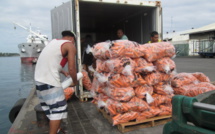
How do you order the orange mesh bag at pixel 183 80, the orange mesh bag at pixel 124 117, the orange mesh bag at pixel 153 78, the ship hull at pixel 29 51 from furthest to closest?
the ship hull at pixel 29 51, the orange mesh bag at pixel 183 80, the orange mesh bag at pixel 153 78, the orange mesh bag at pixel 124 117

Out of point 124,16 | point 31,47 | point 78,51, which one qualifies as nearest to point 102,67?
point 78,51

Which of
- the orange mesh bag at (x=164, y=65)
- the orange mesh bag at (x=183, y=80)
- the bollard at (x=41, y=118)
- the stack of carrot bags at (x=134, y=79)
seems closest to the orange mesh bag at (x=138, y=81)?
the stack of carrot bags at (x=134, y=79)

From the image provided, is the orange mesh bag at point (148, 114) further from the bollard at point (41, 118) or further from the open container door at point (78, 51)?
the open container door at point (78, 51)

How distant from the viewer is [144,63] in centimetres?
354

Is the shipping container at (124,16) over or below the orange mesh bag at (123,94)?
over

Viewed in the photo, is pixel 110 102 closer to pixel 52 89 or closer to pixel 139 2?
pixel 52 89

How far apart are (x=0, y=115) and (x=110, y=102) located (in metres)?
4.58

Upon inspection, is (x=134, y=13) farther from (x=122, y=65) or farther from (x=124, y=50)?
(x=122, y=65)

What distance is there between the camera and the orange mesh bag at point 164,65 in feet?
11.6

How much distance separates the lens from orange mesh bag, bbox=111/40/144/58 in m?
3.40

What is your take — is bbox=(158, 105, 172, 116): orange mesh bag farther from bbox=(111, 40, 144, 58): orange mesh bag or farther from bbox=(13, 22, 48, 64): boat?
bbox=(13, 22, 48, 64): boat

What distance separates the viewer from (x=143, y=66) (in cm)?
349

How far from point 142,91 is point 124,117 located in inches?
24.7

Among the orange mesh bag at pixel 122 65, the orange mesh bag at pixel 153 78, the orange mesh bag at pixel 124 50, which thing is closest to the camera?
the orange mesh bag at pixel 122 65
